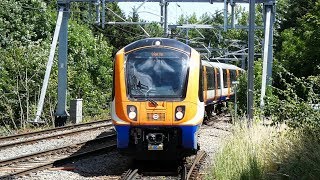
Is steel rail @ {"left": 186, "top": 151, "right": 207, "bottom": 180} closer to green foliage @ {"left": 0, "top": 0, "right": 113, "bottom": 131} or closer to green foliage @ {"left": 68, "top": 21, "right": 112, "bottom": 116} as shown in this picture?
green foliage @ {"left": 0, "top": 0, "right": 113, "bottom": 131}

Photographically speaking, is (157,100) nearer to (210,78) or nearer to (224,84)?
(210,78)

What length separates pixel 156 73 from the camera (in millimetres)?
12320

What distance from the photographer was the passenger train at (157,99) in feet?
38.9

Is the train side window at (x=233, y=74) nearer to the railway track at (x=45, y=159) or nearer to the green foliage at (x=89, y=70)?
the green foliage at (x=89, y=70)

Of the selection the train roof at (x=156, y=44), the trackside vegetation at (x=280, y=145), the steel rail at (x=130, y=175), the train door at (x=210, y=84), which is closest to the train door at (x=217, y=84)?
the train door at (x=210, y=84)

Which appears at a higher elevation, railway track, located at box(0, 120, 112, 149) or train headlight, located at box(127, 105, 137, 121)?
train headlight, located at box(127, 105, 137, 121)

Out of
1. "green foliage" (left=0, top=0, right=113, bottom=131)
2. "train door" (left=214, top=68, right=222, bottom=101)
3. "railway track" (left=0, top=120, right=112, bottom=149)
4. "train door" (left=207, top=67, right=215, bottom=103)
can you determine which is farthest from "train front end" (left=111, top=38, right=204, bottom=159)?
"green foliage" (left=0, top=0, right=113, bottom=131)

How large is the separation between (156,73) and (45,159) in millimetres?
3408

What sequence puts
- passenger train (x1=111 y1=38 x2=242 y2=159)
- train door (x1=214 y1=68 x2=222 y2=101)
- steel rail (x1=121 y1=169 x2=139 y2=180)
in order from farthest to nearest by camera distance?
1. train door (x1=214 y1=68 x2=222 y2=101)
2. passenger train (x1=111 y1=38 x2=242 y2=159)
3. steel rail (x1=121 y1=169 x2=139 y2=180)

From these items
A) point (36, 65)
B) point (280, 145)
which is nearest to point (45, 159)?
point (280, 145)

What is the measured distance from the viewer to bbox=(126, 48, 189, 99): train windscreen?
478 inches

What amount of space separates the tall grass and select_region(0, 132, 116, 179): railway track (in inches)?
144

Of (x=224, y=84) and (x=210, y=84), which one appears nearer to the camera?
(x=210, y=84)

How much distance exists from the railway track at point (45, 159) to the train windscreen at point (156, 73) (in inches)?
91.7
